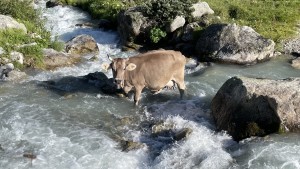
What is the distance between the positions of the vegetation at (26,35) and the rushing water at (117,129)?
1553 millimetres

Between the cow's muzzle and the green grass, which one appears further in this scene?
the green grass

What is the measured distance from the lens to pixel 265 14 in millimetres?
27547

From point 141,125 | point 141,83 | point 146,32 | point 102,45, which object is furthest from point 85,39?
point 141,125

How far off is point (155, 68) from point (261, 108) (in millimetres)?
4438

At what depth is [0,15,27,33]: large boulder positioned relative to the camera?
24.2 m

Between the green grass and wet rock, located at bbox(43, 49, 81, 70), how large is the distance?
9.16m

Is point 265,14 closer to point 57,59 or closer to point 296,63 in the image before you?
point 296,63

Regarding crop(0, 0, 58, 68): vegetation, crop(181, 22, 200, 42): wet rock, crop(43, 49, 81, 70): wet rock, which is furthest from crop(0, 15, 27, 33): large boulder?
crop(181, 22, 200, 42): wet rock

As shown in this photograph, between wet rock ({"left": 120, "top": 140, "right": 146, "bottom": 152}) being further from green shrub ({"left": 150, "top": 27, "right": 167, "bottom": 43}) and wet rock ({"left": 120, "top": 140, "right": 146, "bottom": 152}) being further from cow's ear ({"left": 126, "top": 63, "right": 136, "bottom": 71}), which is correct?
green shrub ({"left": 150, "top": 27, "right": 167, "bottom": 43})

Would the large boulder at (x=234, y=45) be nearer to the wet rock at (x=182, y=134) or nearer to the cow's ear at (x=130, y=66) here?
the cow's ear at (x=130, y=66)

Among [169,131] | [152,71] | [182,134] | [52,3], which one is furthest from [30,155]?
[52,3]

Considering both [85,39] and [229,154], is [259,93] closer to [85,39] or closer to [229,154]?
[229,154]

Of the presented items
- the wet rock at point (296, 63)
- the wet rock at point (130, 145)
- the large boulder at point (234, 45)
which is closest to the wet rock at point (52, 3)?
the large boulder at point (234, 45)

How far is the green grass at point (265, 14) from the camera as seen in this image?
25.9 m
